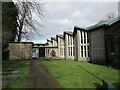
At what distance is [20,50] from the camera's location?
35469 mm

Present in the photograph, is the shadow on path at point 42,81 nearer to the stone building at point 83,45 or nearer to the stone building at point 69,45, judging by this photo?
the stone building at point 83,45

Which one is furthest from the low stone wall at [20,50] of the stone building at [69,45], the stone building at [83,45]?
the stone building at [83,45]

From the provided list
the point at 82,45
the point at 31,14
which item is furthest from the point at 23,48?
→ the point at 31,14

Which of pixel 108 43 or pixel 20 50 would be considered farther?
pixel 20 50

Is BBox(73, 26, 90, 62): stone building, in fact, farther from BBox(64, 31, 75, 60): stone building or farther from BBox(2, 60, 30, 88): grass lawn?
BBox(2, 60, 30, 88): grass lawn

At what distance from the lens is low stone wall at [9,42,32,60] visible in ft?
114

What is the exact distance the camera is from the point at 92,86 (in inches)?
350

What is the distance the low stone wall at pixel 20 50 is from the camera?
3488 cm

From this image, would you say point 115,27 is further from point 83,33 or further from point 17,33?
point 17,33

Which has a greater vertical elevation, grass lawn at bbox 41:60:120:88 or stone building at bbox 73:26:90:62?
stone building at bbox 73:26:90:62

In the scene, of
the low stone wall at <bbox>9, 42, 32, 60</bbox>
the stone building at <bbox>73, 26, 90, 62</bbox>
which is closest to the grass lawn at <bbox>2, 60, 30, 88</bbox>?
the stone building at <bbox>73, 26, 90, 62</bbox>

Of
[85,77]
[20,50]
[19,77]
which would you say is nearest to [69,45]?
[20,50]

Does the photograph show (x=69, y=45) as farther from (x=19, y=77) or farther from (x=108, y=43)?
(x=19, y=77)

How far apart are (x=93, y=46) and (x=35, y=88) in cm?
1694
